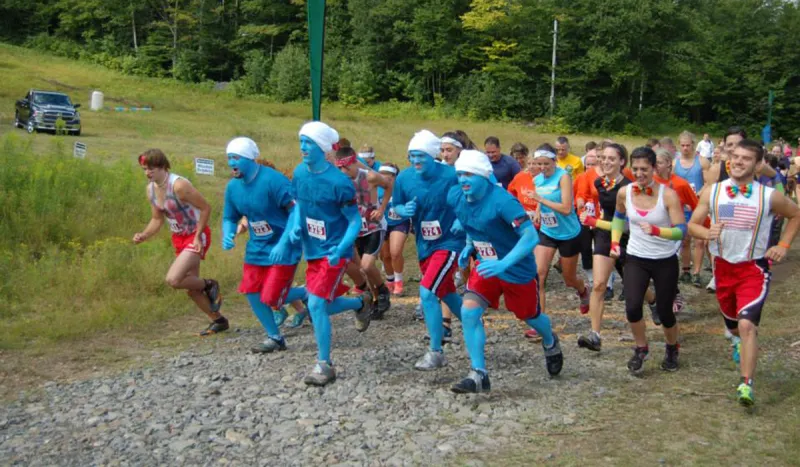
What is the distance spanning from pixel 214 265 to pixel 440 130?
33289mm

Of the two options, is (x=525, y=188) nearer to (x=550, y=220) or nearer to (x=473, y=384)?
(x=550, y=220)

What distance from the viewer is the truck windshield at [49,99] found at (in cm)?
2850

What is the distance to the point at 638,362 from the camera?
22.0 feet

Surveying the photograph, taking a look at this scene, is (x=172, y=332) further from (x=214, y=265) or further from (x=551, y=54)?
(x=551, y=54)

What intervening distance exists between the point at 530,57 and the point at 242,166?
54.9 metres

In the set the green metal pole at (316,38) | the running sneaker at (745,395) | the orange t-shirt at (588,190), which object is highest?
the green metal pole at (316,38)

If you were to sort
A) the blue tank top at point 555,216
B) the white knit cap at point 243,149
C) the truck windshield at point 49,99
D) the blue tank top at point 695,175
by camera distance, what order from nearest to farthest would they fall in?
the white knit cap at point 243,149 < the blue tank top at point 555,216 < the blue tank top at point 695,175 < the truck windshield at point 49,99

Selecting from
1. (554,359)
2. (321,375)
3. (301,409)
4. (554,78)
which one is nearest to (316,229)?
(321,375)

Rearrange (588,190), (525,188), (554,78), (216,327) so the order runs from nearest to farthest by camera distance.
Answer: (216,327), (525,188), (588,190), (554,78)

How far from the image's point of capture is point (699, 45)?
6016cm

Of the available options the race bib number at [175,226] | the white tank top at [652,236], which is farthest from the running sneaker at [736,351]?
the race bib number at [175,226]

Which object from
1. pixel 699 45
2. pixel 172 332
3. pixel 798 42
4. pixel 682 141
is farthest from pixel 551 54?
pixel 172 332

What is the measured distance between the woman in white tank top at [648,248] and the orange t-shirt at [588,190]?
1892mm

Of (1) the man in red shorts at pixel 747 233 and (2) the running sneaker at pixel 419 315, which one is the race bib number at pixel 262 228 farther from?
(1) the man in red shorts at pixel 747 233
